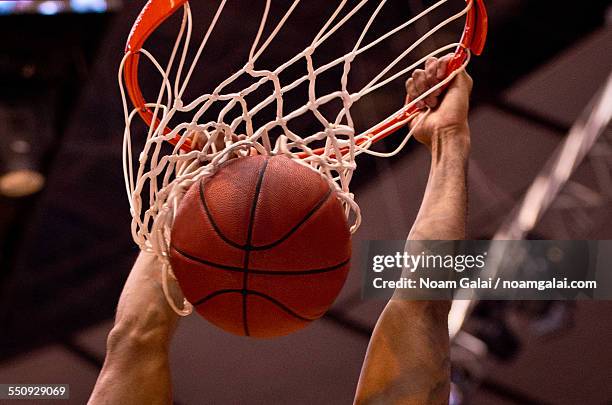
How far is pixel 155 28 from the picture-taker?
2.16m

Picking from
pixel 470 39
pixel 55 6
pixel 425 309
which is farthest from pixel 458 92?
pixel 55 6

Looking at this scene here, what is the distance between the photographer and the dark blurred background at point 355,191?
9.83ft

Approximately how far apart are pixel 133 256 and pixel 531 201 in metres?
1.36

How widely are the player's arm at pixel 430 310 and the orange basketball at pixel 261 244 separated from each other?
27 centimetres

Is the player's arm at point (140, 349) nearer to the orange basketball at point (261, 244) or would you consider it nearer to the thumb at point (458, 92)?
the orange basketball at point (261, 244)

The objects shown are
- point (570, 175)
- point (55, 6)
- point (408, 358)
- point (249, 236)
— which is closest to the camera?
point (249, 236)

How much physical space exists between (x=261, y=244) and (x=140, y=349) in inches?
21.3

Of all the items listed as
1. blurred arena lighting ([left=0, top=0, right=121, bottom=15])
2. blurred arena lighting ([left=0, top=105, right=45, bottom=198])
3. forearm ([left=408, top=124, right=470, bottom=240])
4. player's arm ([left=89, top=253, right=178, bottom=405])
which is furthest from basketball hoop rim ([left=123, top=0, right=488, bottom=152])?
blurred arena lighting ([left=0, top=105, right=45, bottom=198])

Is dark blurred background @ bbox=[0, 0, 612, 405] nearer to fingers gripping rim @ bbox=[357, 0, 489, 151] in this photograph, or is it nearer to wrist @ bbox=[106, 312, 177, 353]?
fingers gripping rim @ bbox=[357, 0, 489, 151]

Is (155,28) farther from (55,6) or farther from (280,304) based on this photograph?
(55,6)

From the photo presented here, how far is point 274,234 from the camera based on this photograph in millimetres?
1727

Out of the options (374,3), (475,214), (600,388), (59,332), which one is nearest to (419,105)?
(374,3)

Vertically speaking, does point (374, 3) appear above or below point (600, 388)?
above

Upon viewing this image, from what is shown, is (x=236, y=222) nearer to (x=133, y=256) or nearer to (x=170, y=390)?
(x=170, y=390)
